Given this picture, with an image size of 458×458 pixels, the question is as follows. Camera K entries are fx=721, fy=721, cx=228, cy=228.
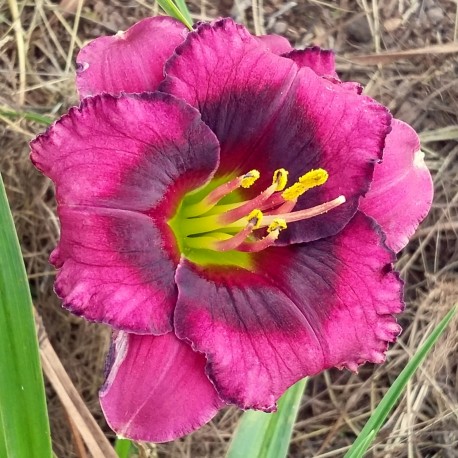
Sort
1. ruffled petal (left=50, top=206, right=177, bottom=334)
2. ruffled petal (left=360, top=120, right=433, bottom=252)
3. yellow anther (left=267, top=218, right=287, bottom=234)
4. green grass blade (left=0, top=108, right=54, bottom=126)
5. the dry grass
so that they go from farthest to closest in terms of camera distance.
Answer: the dry grass → green grass blade (left=0, top=108, right=54, bottom=126) → ruffled petal (left=360, top=120, right=433, bottom=252) → yellow anther (left=267, top=218, right=287, bottom=234) → ruffled petal (left=50, top=206, right=177, bottom=334)

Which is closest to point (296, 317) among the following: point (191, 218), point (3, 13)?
point (191, 218)

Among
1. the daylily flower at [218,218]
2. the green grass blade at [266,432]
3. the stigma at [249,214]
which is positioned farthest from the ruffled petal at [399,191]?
the green grass blade at [266,432]

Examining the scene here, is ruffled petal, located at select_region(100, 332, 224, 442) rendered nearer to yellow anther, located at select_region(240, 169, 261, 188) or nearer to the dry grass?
yellow anther, located at select_region(240, 169, 261, 188)

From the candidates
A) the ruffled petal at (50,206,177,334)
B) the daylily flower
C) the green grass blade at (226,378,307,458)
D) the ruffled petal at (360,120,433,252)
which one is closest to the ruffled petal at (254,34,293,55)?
the daylily flower

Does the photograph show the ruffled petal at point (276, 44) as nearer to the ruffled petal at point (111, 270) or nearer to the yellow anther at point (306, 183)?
the yellow anther at point (306, 183)

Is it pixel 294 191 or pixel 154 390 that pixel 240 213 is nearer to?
pixel 294 191

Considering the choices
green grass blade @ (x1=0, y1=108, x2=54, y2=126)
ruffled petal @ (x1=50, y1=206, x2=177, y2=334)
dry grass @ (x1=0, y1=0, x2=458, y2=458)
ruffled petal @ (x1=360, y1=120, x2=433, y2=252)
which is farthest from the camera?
dry grass @ (x1=0, y1=0, x2=458, y2=458)
